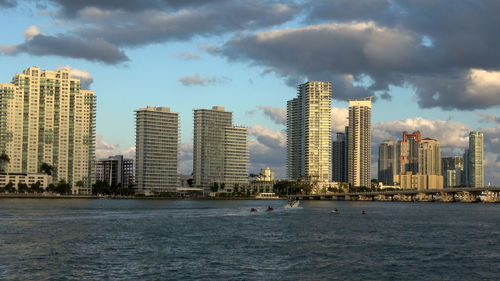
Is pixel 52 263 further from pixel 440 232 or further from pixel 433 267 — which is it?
pixel 440 232

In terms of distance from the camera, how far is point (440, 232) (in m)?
119

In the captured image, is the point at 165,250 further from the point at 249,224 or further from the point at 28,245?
the point at 249,224

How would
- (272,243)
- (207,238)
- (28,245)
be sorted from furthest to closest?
(207,238) < (272,243) < (28,245)

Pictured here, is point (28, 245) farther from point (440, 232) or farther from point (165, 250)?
point (440, 232)

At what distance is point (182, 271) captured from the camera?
66750 mm

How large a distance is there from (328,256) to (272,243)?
1538 cm

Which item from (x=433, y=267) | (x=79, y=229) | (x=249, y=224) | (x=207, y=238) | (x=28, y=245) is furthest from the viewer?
(x=249, y=224)

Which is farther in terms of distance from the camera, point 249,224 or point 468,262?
point 249,224

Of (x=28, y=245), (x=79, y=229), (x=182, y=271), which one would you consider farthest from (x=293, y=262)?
(x=79, y=229)

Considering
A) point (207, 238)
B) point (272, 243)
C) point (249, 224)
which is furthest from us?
point (249, 224)

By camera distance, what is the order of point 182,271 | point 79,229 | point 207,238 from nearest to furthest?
point 182,271 → point 207,238 → point 79,229

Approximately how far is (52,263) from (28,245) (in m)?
18.0

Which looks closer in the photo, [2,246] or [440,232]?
[2,246]

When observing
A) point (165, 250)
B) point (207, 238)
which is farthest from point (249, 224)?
point (165, 250)
